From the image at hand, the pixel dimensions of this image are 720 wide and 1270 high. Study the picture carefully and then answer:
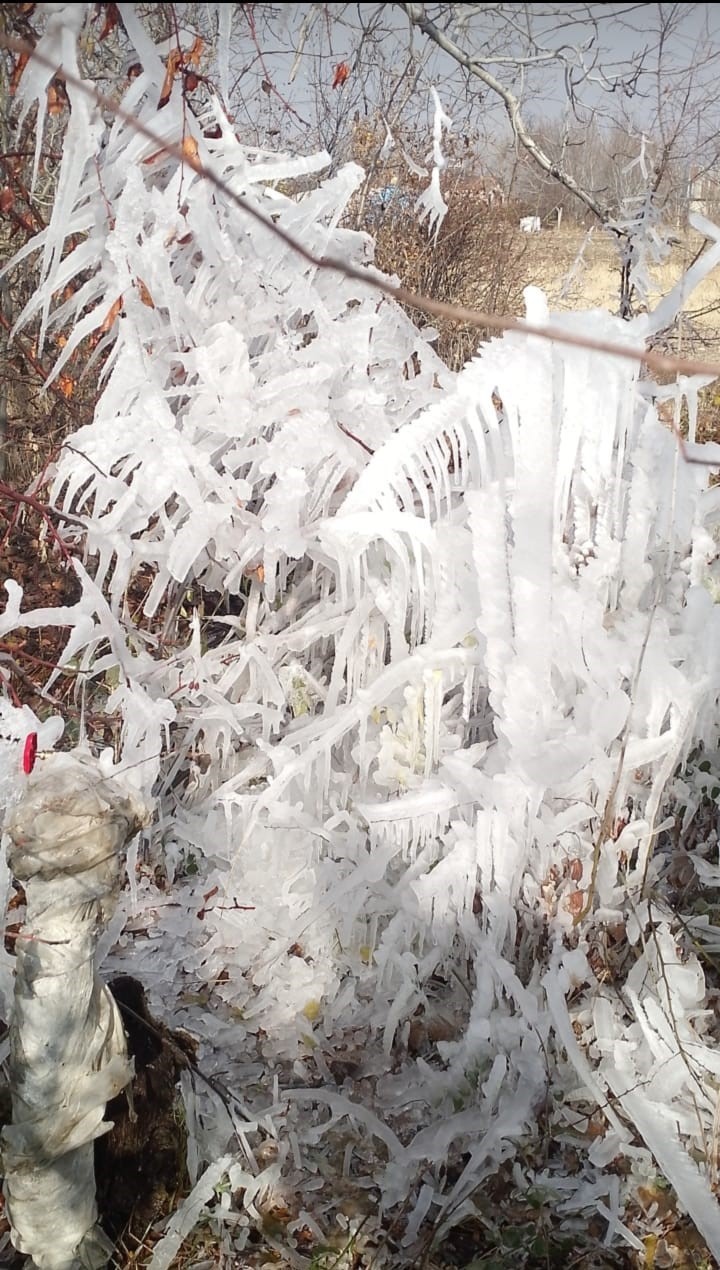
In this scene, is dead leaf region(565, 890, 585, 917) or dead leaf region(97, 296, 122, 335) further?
dead leaf region(97, 296, 122, 335)

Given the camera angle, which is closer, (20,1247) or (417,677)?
(20,1247)

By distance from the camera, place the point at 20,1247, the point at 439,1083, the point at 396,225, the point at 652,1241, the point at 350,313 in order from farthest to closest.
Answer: the point at 396,225 < the point at 350,313 < the point at 439,1083 < the point at 652,1241 < the point at 20,1247

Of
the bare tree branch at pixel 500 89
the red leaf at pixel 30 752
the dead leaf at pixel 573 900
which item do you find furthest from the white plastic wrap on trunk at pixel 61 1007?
the bare tree branch at pixel 500 89

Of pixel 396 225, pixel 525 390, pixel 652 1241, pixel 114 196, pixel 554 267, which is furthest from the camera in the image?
pixel 554 267

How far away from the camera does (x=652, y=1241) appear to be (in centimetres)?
171

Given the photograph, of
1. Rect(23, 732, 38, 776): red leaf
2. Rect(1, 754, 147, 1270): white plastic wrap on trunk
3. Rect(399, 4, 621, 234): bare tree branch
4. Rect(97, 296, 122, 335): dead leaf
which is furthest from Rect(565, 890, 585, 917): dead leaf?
Rect(399, 4, 621, 234): bare tree branch

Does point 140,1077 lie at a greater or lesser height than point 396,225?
lesser

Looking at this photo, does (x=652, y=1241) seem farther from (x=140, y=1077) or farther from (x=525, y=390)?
(x=525, y=390)

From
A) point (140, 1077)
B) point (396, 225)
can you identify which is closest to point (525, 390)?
point (140, 1077)

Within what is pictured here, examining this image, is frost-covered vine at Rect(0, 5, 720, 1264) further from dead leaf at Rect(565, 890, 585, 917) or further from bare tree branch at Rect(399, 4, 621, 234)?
bare tree branch at Rect(399, 4, 621, 234)

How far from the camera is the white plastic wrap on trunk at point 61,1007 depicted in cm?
125

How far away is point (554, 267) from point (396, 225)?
3081 millimetres

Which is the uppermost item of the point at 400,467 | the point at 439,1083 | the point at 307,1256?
the point at 400,467

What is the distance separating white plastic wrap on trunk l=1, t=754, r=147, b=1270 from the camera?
1.25 m
